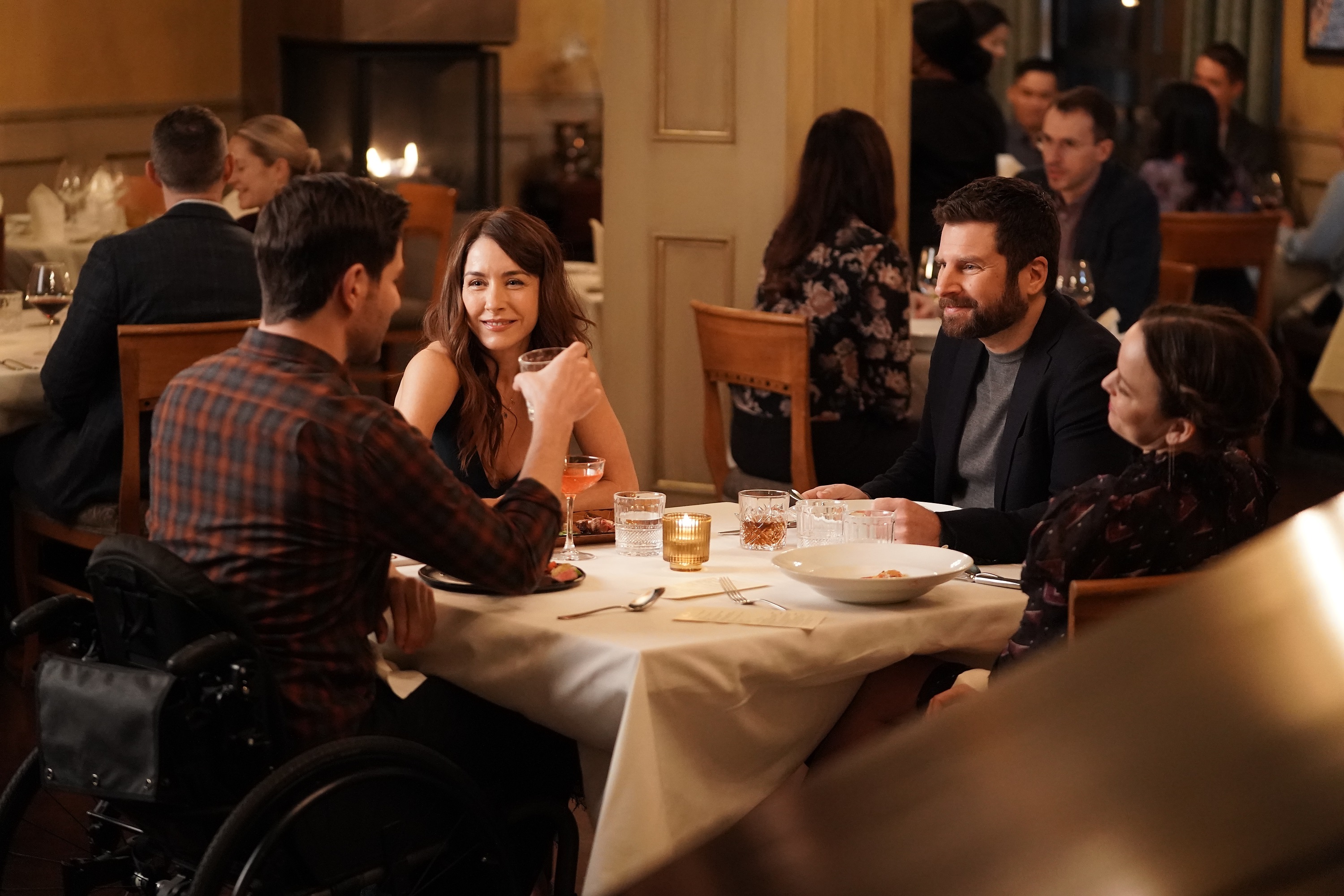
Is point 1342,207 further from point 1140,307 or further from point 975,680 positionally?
point 975,680

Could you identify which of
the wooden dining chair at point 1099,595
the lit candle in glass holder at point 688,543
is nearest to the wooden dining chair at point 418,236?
the lit candle in glass holder at point 688,543

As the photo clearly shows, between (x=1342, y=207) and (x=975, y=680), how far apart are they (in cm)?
478

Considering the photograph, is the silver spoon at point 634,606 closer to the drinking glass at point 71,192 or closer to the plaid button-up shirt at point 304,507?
the plaid button-up shirt at point 304,507

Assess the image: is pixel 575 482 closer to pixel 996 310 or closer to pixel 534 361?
pixel 534 361

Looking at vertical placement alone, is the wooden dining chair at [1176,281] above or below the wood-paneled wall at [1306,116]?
below

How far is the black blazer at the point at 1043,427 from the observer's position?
239 centimetres

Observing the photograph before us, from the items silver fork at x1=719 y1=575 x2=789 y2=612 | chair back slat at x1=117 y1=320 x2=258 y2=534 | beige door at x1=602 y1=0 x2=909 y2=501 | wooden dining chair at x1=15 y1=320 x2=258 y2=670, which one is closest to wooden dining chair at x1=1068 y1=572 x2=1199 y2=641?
silver fork at x1=719 y1=575 x2=789 y2=612

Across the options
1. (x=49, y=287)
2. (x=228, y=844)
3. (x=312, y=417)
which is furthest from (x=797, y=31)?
(x=228, y=844)

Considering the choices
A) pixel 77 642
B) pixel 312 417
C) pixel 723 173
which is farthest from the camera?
pixel 723 173

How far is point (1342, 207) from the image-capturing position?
607 cm

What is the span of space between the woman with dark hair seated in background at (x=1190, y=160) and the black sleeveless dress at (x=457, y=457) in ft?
13.5

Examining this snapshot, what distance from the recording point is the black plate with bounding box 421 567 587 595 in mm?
2111

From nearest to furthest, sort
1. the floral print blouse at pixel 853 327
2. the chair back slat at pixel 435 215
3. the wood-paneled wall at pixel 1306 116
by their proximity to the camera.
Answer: the floral print blouse at pixel 853 327 → the chair back slat at pixel 435 215 → the wood-paneled wall at pixel 1306 116

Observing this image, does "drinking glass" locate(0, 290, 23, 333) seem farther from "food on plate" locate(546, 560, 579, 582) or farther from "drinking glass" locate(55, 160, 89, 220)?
"food on plate" locate(546, 560, 579, 582)
